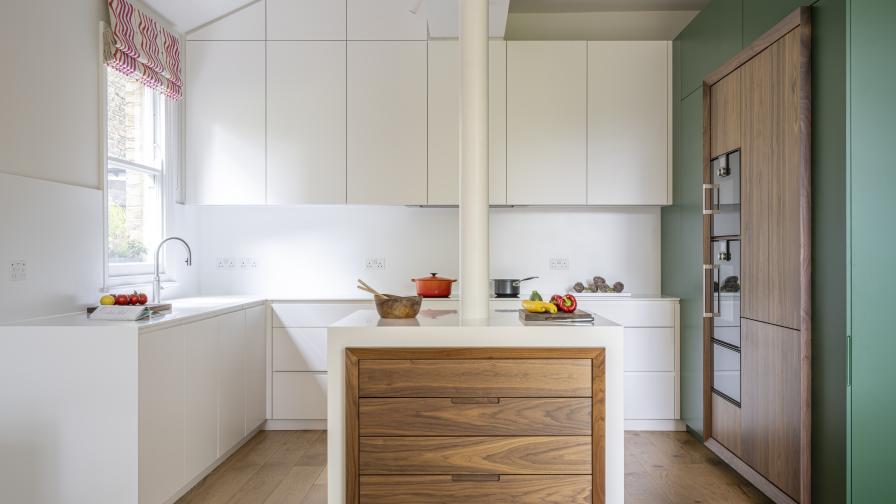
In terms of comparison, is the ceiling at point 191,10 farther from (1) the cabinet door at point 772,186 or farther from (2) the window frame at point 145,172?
(1) the cabinet door at point 772,186

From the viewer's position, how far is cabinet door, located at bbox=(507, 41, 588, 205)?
14.1 feet

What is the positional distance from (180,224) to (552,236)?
8.84 feet

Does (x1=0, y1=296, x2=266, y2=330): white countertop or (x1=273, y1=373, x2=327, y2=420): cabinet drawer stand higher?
(x1=0, y1=296, x2=266, y2=330): white countertop

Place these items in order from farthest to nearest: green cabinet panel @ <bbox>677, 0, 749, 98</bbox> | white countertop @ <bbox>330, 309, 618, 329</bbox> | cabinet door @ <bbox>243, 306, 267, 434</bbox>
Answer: cabinet door @ <bbox>243, 306, 267, 434</bbox>, green cabinet panel @ <bbox>677, 0, 749, 98</bbox>, white countertop @ <bbox>330, 309, 618, 329</bbox>

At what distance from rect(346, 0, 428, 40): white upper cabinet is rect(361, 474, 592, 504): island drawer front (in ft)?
9.99

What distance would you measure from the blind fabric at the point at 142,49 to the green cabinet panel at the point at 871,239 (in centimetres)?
352

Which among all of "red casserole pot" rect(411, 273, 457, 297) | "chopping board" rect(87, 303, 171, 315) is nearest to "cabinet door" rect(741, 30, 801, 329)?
"red casserole pot" rect(411, 273, 457, 297)

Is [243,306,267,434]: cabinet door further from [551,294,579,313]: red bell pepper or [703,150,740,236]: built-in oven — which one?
[703,150,740,236]: built-in oven

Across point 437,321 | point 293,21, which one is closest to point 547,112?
point 293,21

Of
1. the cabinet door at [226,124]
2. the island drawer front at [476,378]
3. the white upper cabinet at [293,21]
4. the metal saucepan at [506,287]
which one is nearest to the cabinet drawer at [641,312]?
the metal saucepan at [506,287]

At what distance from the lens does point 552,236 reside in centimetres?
470

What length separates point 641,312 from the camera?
165 inches

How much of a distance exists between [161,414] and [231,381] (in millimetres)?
827

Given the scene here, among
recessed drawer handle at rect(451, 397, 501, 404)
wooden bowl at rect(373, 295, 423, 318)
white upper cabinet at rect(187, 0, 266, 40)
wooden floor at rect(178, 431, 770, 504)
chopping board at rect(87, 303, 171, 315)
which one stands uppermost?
white upper cabinet at rect(187, 0, 266, 40)
